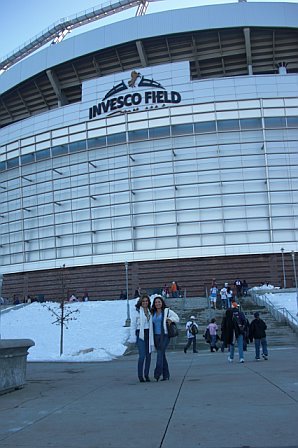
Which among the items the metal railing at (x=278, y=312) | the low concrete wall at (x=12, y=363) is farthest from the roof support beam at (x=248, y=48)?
the low concrete wall at (x=12, y=363)

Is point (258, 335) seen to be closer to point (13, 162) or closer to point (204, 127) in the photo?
point (204, 127)

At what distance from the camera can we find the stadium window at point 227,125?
46969 millimetres

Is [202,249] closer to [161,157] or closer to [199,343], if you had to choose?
[161,157]

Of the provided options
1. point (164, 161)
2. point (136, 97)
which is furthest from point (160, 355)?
point (136, 97)

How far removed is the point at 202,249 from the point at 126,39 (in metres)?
21.7

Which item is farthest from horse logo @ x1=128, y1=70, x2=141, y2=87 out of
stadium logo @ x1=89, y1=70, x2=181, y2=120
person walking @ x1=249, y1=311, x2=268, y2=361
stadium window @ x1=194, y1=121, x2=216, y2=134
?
person walking @ x1=249, y1=311, x2=268, y2=361

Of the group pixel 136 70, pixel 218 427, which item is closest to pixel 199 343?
pixel 218 427

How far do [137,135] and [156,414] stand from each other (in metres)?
43.2

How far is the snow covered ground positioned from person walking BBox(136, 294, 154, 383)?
29.3ft

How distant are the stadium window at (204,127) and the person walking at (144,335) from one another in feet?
126

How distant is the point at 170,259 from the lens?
45188mm

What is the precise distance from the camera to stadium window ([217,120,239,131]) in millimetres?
46969

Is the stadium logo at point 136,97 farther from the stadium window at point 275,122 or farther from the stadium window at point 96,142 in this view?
the stadium window at point 275,122

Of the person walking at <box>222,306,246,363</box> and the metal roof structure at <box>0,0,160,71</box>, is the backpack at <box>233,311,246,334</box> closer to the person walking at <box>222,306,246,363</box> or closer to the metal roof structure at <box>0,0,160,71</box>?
the person walking at <box>222,306,246,363</box>
